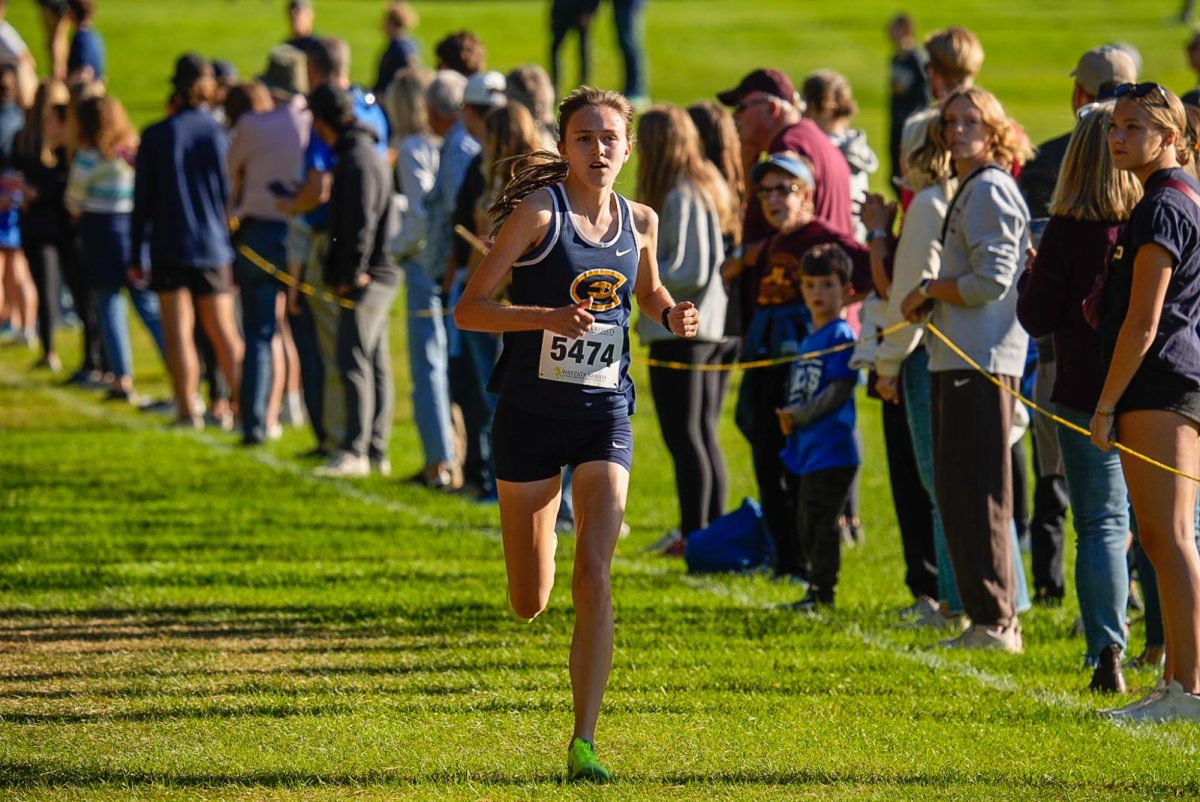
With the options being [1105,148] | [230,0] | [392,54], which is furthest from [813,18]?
[1105,148]

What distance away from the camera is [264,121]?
14.4 meters

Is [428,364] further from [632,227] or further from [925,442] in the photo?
[632,227]

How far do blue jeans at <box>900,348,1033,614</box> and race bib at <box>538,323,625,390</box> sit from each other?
9.14 ft

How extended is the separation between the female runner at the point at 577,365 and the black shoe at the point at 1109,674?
232 centimetres

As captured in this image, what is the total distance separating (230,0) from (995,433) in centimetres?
4747

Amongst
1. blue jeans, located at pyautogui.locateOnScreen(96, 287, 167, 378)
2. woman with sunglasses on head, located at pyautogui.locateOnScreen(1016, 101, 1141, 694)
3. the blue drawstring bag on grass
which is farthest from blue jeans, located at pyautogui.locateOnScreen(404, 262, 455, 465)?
woman with sunglasses on head, located at pyautogui.locateOnScreen(1016, 101, 1141, 694)

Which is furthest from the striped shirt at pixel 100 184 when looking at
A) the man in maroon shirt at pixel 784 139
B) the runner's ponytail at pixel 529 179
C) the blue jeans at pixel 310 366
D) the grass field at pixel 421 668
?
the runner's ponytail at pixel 529 179

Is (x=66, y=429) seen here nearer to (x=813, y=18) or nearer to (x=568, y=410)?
(x=568, y=410)

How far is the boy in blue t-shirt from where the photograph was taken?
940 cm

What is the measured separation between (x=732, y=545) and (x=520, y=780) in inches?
166

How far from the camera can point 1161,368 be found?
6938mm

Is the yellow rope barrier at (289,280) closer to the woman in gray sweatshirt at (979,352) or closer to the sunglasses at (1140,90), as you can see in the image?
the woman in gray sweatshirt at (979,352)

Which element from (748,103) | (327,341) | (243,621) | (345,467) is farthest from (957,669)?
(327,341)

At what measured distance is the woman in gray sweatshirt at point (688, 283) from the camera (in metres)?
10.3
